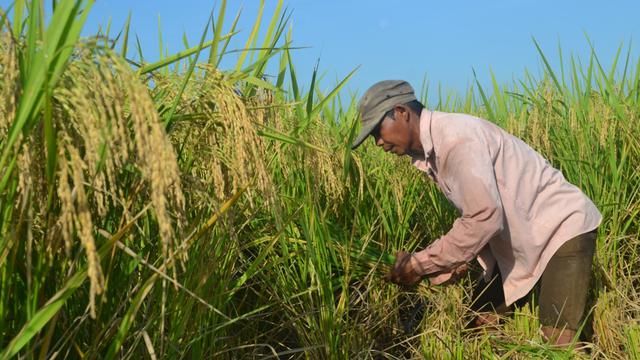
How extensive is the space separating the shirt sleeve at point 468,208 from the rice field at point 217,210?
214 mm

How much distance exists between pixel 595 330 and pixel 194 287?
2.22 metres

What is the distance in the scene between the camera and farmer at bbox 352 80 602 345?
9.67 ft

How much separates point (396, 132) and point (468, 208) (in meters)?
0.43

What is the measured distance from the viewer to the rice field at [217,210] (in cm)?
132

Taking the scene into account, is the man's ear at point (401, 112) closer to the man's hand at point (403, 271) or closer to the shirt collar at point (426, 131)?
the shirt collar at point (426, 131)

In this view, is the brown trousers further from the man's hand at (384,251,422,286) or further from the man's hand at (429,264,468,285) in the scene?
the man's hand at (384,251,422,286)

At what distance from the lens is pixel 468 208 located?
293cm

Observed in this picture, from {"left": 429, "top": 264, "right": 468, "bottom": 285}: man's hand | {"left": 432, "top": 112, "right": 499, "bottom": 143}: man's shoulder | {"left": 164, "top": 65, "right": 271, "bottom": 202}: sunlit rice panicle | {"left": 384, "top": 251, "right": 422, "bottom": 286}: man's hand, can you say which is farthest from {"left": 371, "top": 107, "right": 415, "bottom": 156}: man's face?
{"left": 164, "top": 65, "right": 271, "bottom": 202}: sunlit rice panicle

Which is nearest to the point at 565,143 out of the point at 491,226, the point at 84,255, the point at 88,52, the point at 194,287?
the point at 491,226

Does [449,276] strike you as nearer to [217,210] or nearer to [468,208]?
[468,208]

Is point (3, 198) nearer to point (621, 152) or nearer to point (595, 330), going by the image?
point (595, 330)

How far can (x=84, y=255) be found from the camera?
1.78 meters

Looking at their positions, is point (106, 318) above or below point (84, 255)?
below

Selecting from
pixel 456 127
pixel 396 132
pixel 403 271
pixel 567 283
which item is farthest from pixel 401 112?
pixel 567 283
